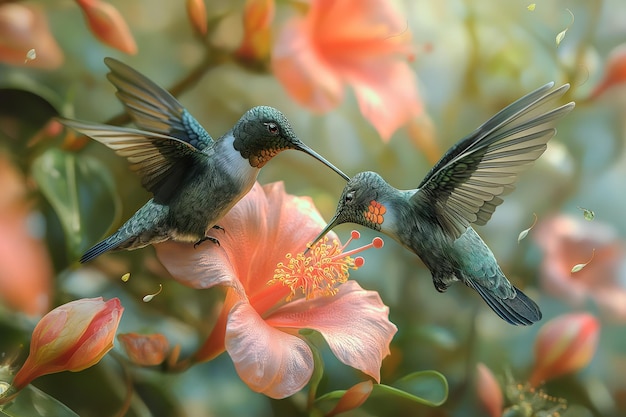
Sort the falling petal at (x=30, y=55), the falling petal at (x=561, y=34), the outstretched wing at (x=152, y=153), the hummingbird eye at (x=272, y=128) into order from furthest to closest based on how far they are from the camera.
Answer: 1. the falling petal at (x=561, y=34)
2. the falling petal at (x=30, y=55)
3. the hummingbird eye at (x=272, y=128)
4. the outstretched wing at (x=152, y=153)

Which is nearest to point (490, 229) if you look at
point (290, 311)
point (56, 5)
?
point (290, 311)

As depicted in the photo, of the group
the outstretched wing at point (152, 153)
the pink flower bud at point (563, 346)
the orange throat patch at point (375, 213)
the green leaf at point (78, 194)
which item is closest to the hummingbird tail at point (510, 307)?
the orange throat patch at point (375, 213)

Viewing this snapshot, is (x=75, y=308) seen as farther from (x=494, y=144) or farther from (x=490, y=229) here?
(x=490, y=229)

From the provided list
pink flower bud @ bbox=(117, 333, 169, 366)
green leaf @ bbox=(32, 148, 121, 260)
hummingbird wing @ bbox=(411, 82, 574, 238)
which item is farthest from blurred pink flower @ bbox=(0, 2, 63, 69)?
hummingbird wing @ bbox=(411, 82, 574, 238)

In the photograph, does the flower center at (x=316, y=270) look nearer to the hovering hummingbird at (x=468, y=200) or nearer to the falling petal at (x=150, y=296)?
the hovering hummingbird at (x=468, y=200)

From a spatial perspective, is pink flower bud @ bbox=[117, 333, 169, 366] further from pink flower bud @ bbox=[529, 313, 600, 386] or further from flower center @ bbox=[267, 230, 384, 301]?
pink flower bud @ bbox=[529, 313, 600, 386]

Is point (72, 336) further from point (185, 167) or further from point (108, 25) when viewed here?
point (108, 25)
